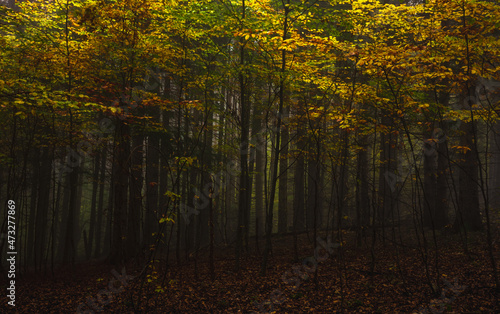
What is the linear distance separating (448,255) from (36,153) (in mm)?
16282

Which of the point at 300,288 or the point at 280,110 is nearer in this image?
the point at 300,288

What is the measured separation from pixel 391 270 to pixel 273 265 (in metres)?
3.35

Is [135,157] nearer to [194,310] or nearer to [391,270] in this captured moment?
[194,310]

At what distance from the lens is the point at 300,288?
729 cm

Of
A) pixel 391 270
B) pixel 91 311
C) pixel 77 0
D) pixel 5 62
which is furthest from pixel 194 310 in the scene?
pixel 77 0

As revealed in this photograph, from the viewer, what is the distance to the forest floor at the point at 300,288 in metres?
5.91

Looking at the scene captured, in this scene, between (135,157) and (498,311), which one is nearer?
(498,311)

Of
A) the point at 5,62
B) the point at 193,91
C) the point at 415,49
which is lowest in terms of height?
the point at 415,49

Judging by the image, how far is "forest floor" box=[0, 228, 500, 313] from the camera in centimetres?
591

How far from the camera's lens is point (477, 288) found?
19.7ft

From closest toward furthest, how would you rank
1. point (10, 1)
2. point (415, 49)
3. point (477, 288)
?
point (415, 49)
point (477, 288)
point (10, 1)

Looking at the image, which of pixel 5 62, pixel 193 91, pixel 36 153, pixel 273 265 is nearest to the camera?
pixel 5 62

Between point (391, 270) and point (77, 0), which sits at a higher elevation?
point (77, 0)

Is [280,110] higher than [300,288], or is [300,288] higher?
[280,110]
